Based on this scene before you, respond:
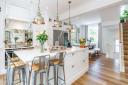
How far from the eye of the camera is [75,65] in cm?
426

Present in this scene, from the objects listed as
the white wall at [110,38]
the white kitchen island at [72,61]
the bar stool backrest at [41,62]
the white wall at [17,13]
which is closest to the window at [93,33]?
the white wall at [110,38]

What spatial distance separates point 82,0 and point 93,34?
7978 millimetres

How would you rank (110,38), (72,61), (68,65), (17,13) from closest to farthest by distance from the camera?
(68,65)
(72,61)
(17,13)
(110,38)

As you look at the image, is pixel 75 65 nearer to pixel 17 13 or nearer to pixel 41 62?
pixel 41 62

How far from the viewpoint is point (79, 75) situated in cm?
448

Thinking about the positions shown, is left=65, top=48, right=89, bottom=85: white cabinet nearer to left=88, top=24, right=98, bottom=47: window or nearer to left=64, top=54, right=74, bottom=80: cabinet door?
left=64, top=54, right=74, bottom=80: cabinet door

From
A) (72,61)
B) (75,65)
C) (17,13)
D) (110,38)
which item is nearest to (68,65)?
(72,61)

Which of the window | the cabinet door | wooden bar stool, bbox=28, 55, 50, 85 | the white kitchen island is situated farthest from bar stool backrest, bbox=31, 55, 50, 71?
the window

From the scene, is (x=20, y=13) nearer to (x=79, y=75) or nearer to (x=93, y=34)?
(x=79, y=75)

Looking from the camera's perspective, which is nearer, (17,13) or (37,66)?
(37,66)

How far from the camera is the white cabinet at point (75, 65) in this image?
3710 mm

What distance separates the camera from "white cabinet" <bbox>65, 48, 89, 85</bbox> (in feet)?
12.2

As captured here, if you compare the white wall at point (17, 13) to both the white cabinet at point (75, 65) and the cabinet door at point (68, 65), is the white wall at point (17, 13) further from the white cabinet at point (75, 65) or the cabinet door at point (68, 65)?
the cabinet door at point (68, 65)

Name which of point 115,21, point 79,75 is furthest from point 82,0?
point 115,21
